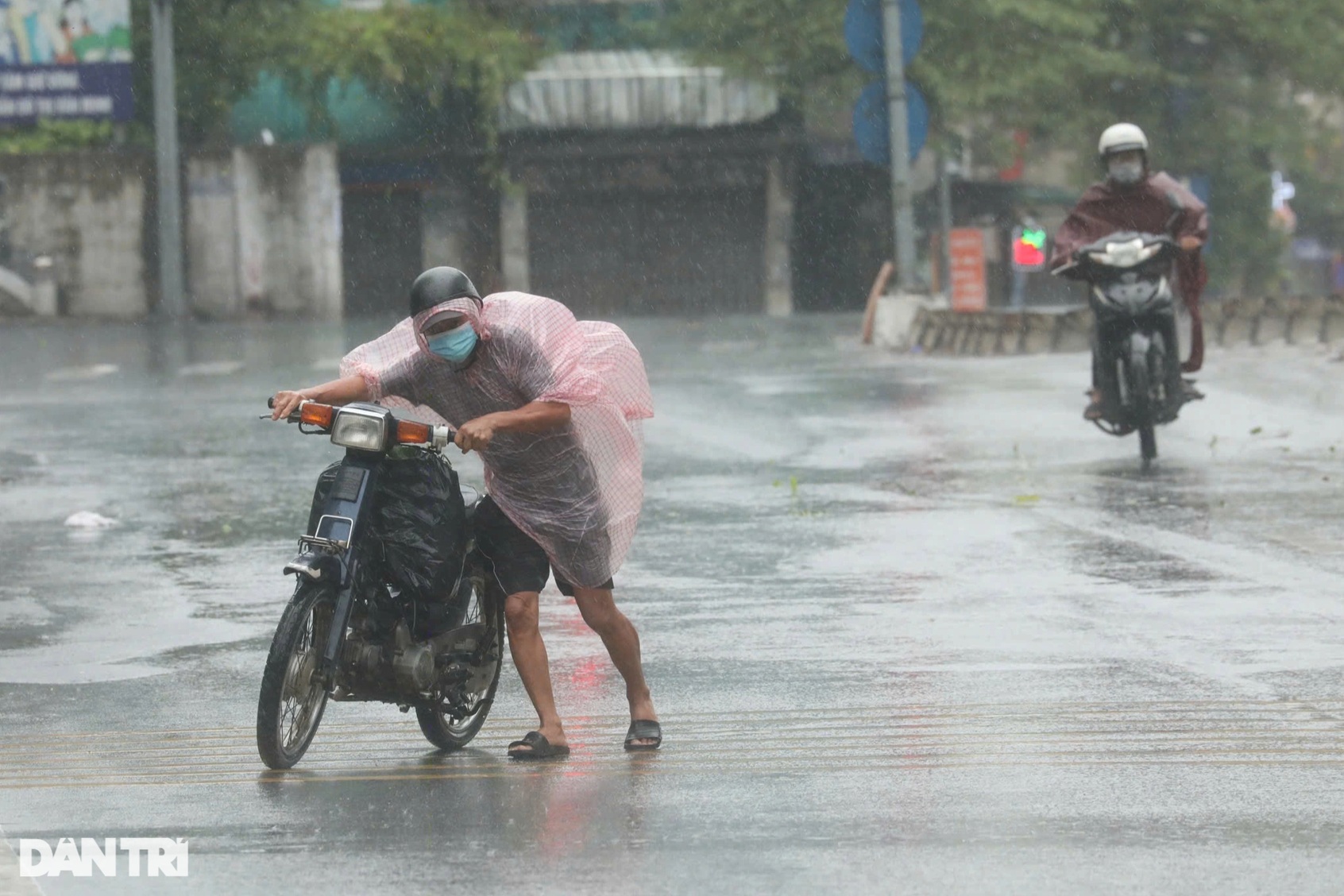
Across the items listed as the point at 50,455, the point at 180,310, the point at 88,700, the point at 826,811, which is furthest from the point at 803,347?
the point at 826,811

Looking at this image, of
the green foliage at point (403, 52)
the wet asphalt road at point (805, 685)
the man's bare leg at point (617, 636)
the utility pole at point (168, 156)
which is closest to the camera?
the wet asphalt road at point (805, 685)

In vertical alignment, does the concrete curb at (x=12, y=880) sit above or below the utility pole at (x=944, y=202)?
above

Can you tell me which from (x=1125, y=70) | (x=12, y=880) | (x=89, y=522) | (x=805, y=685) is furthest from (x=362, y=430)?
(x=1125, y=70)

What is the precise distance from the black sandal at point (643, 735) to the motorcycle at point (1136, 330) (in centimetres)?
736

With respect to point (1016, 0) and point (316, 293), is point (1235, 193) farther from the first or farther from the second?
point (316, 293)

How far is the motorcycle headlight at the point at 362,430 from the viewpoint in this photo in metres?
6.16

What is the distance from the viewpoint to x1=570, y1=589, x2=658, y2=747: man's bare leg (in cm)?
674

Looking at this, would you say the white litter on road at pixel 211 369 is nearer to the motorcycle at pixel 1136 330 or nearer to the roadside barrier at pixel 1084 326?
the roadside barrier at pixel 1084 326

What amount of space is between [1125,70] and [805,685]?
33.9 meters

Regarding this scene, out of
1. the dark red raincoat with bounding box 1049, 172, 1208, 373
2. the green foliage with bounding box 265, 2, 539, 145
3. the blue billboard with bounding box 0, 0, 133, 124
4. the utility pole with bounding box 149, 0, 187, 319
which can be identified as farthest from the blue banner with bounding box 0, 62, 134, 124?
the dark red raincoat with bounding box 1049, 172, 1208, 373

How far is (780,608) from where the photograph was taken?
9.11 metres

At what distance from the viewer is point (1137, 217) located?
14016 mm

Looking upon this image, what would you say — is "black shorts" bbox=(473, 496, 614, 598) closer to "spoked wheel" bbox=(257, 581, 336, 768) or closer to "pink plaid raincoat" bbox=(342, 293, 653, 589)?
"pink plaid raincoat" bbox=(342, 293, 653, 589)

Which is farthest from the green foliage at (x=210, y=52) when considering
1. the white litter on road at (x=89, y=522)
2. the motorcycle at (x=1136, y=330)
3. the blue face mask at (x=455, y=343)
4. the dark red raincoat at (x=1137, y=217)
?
the blue face mask at (x=455, y=343)
